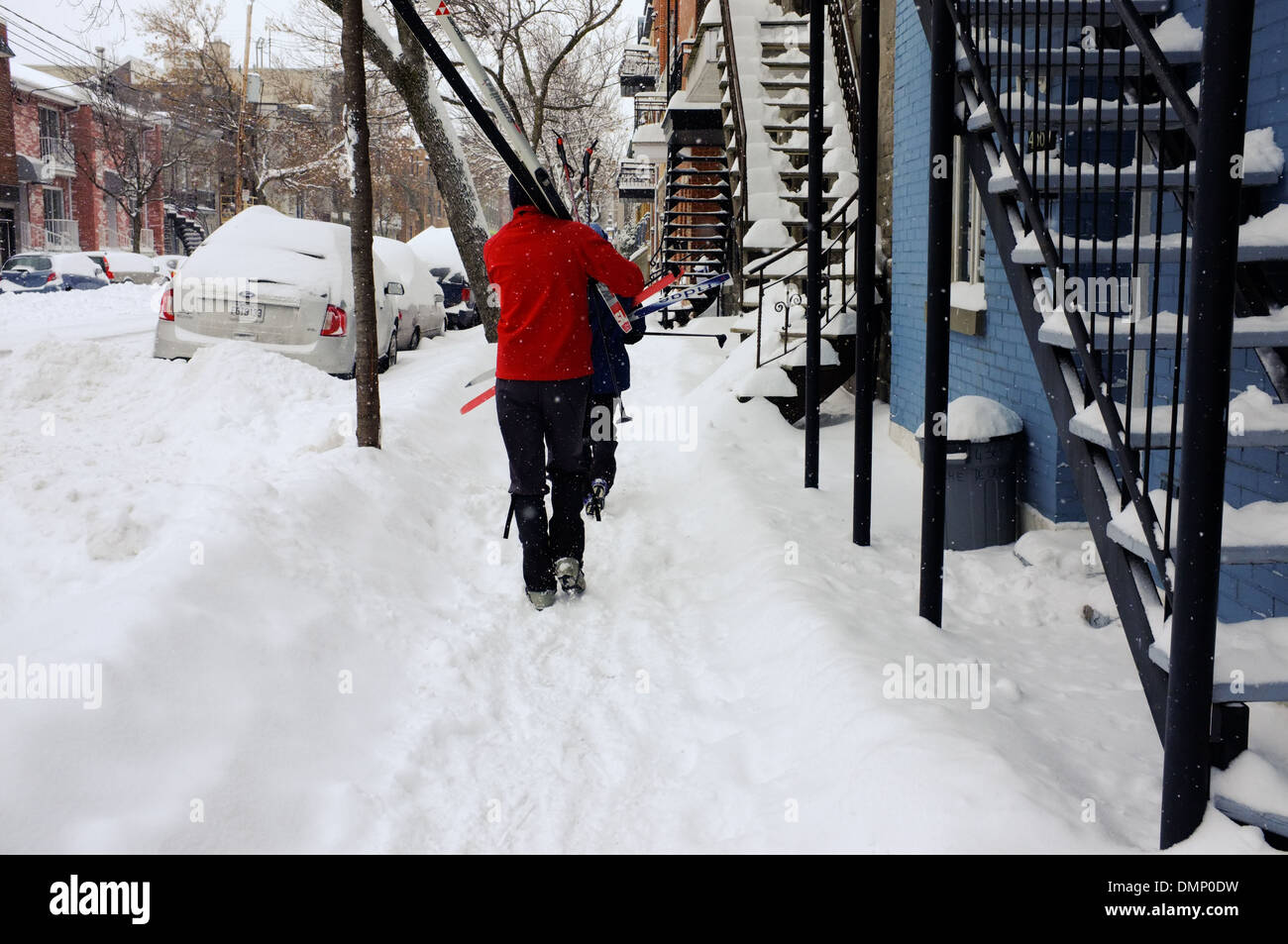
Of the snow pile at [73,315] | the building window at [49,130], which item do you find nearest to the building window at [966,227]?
the snow pile at [73,315]

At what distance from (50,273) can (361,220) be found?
29.9 meters

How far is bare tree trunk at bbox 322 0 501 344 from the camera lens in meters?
11.4

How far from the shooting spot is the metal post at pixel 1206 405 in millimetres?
2398

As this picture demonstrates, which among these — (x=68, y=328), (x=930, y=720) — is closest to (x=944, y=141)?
(x=930, y=720)

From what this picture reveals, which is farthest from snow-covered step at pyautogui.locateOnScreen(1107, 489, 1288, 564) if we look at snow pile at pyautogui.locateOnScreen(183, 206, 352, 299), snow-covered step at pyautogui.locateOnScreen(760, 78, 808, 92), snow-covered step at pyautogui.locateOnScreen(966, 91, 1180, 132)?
snow-covered step at pyautogui.locateOnScreen(760, 78, 808, 92)

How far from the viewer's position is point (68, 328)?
19859 millimetres

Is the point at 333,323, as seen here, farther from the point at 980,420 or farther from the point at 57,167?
the point at 57,167

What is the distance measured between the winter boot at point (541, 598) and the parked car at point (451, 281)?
1801 cm

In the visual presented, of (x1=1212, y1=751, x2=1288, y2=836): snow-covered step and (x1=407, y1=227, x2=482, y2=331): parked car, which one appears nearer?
(x1=1212, y1=751, x2=1288, y2=836): snow-covered step

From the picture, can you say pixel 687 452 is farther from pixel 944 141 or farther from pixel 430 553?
pixel 944 141

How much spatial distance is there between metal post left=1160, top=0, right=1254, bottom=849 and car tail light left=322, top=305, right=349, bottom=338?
10.00m

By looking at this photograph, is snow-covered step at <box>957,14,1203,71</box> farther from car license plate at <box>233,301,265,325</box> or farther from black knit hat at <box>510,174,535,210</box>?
car license plate at <box>233,301,265,325</box>
